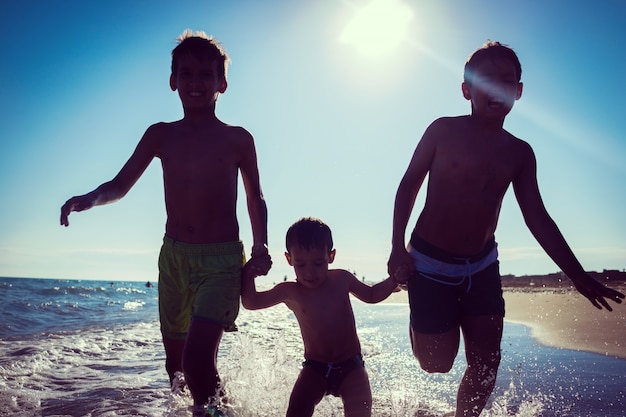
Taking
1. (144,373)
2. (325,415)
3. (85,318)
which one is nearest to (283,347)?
(144,373)

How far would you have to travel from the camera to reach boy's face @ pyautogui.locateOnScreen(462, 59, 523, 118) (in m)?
3.41

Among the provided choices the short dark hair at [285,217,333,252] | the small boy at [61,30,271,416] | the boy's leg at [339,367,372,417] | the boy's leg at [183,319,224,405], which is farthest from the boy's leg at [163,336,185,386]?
the boy's leg at [339,367,372,417]

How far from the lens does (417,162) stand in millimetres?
3496

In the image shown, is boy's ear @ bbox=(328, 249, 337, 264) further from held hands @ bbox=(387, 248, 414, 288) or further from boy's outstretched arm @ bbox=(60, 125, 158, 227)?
boy's outstretched arm @ bbox=(60, 125, 158, 227)

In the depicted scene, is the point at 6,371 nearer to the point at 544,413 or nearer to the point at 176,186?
the point at 176,186

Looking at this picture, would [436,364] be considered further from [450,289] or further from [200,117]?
[200,117]

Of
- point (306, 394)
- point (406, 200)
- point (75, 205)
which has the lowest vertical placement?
point (306, 394)

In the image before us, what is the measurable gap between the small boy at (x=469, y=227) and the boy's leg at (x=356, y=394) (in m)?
0.37

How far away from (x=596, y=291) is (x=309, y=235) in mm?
1632

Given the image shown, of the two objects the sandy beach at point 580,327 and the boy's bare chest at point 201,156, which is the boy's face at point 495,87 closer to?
the boy's bare chest at point 201,156

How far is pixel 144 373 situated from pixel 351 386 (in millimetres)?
4014

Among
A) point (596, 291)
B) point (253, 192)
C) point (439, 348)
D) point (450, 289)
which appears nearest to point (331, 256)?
point (253, 192)

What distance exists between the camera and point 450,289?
3318 millimetres

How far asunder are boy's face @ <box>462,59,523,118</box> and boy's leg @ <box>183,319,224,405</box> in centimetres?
210
